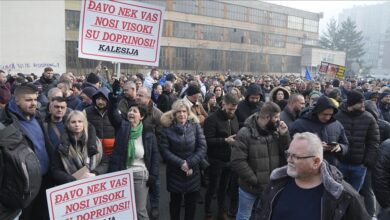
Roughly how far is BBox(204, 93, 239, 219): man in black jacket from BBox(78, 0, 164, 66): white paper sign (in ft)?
4.36

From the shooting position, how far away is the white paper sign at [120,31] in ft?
17.3

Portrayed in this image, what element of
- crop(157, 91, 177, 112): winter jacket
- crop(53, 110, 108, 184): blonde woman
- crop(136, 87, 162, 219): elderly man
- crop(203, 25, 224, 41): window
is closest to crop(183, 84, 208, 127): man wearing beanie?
crop(136, 87, 162, 219): elderly man

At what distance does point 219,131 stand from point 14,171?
9.77 feet

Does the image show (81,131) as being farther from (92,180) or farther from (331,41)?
(331,41)

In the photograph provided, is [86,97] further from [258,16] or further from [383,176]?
[258,16]

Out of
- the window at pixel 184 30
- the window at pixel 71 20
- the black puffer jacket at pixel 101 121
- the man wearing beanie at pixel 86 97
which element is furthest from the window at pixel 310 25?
the black puffer jacket at pixel 101 121

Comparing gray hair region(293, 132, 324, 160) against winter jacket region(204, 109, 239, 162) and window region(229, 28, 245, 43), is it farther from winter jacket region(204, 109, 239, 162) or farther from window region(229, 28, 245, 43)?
window region(229, 28, 245, 43)

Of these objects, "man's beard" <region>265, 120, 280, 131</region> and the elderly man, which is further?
the elderly man

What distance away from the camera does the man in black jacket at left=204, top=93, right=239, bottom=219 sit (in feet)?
18.1

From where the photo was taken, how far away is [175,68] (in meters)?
51.4

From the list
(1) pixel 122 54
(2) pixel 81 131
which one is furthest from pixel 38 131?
(1) pixel 122 54

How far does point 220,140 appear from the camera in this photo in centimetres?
553

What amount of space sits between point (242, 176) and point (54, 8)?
120 feet

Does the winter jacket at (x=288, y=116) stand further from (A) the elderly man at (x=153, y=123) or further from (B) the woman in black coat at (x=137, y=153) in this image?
(B) the woman in black coat at (x=137, y=153)
